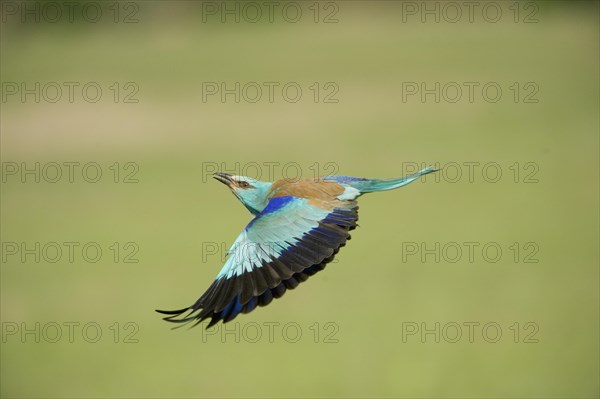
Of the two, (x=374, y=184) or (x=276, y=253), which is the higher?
(x=374, y=184)

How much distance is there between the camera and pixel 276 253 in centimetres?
369

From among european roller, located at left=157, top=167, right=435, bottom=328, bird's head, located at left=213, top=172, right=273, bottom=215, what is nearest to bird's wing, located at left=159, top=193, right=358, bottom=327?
european roller, located at left=157, top=167, right=435, bottom=328

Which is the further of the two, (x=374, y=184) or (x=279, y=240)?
(x=374, y=184)

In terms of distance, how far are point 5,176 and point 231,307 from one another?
8882 millimetres

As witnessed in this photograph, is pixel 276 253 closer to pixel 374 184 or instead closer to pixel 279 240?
pixel 279 240

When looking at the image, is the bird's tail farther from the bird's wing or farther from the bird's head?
the bird's head

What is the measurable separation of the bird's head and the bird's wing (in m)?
0.30

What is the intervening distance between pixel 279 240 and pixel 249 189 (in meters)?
0.73

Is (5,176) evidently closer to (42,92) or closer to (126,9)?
(42,92)

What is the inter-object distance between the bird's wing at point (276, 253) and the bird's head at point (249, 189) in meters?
0.30

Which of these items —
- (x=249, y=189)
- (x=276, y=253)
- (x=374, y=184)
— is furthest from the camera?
(x=249, y=189)

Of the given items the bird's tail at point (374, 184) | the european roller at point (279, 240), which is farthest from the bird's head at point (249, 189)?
the bird's tail at point (374, 184)

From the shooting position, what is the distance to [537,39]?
16172 mm

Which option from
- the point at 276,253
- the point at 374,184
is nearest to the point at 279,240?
the point at 276,253
